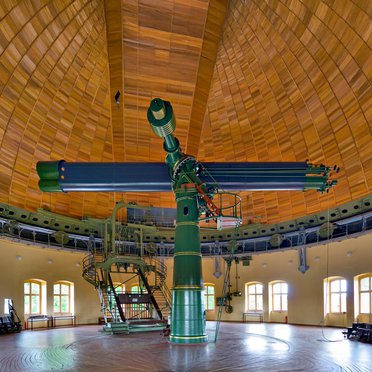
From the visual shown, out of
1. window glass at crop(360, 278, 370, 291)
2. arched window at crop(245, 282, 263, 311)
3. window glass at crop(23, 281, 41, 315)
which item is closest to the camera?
window glass at crop(360, 278, 370, 291)

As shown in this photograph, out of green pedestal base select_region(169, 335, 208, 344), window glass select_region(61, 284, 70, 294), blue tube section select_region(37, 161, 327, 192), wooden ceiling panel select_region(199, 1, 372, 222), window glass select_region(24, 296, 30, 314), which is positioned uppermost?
wooden ceiling panel select_region(199, 1, 372, 222)

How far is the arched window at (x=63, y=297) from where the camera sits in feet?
80.6

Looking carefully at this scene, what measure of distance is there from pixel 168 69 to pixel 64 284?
14.2 meters

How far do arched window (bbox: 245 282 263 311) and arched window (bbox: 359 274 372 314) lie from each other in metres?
6.85

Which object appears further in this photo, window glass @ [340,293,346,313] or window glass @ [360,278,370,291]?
window glass @ [340,293,346,313]

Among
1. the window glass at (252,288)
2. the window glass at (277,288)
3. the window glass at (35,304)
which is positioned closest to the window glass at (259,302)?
the window glass at (252,288)

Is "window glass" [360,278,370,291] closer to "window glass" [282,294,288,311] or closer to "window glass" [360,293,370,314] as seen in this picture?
"window glass" [360,293,370,314]

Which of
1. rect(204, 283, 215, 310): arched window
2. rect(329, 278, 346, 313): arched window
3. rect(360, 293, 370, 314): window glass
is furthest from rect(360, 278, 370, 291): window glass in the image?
rect(204, 283, 215, 310): arched window

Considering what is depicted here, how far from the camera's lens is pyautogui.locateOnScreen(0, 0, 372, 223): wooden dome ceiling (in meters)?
17.7

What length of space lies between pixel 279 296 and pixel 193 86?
1370cm

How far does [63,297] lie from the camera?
82.1 ft

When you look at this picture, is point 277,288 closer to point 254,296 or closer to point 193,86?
point 254,296

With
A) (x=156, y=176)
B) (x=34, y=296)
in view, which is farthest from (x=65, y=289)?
(x=156, y=176)

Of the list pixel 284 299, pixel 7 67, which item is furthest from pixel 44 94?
pixel 284 299
